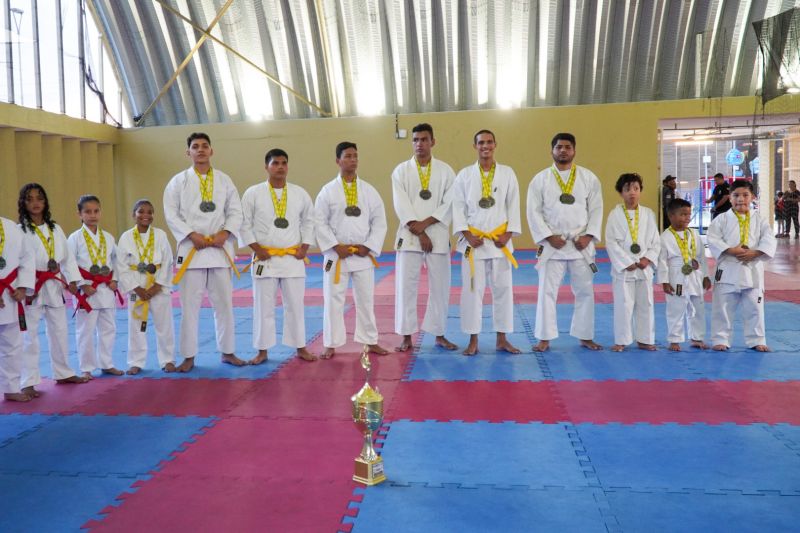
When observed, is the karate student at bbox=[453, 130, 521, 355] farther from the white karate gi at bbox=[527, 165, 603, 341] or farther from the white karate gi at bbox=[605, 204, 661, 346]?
the white karate gi at bbox=[605, 204, 661, 346]

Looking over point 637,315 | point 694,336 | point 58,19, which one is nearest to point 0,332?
point 637,315

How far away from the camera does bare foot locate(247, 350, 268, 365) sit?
5.50 m

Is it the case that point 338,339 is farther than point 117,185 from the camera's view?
Answer: No

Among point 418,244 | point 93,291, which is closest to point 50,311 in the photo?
point 93,291

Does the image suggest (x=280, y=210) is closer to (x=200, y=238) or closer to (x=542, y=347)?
(x=200, y=238)

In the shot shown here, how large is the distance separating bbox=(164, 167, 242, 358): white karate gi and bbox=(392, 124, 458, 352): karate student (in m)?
1.45

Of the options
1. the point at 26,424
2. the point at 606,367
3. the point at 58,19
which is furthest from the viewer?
the point at 58,19

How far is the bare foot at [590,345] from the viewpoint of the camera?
571cm

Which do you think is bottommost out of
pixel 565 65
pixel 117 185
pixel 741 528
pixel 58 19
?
pixel 741 528

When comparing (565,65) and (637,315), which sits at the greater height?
(565,65)

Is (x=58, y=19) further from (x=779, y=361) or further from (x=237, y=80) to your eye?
(x=779, y=361)

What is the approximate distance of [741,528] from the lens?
253cm

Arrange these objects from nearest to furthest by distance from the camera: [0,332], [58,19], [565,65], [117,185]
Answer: [0,332], [58,19], [565,65], [117,185]

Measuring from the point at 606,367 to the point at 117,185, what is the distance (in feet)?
50.3
